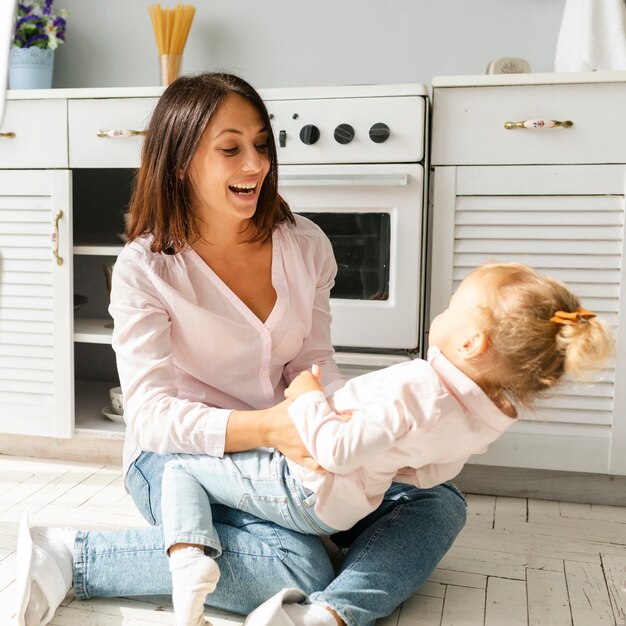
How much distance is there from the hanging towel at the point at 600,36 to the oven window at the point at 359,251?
671 mm

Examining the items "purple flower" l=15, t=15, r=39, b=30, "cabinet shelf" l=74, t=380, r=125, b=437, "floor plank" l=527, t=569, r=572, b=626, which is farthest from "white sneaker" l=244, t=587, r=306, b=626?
"purple flower" l=15, t=15, r=39, b=30

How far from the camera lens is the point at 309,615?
1.20 m

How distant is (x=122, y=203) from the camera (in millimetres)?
2506

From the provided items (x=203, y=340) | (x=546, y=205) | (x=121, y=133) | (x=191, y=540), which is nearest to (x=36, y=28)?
(x=121, y=133)

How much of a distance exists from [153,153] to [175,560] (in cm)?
71

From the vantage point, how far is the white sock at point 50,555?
129 cm

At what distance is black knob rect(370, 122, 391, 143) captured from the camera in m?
1.92

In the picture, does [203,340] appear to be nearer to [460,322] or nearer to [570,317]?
[460,322]

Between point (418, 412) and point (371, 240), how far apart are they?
0.89m

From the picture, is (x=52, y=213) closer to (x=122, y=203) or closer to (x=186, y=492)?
(x=122, y=203)

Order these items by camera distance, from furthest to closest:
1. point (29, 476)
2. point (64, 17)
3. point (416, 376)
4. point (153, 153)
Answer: point (64, 17) → point (29, 476) → point (153, 153) → point (416, 376)

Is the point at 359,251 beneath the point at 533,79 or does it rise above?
beneath

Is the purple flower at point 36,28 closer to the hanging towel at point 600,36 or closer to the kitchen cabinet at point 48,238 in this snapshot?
the kitchen cabinet at point 48,238

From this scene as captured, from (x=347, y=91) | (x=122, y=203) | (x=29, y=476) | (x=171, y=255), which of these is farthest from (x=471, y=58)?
(x=29, y=476)
